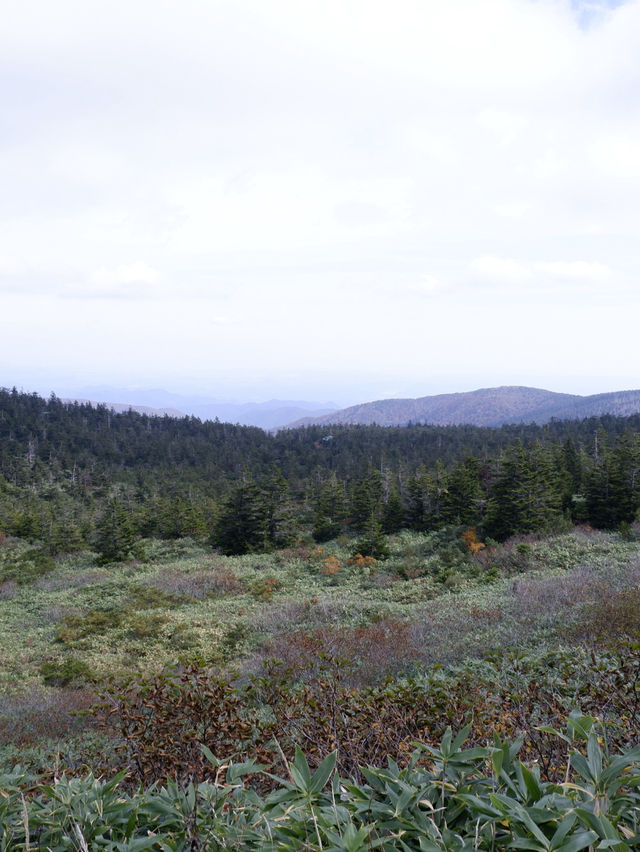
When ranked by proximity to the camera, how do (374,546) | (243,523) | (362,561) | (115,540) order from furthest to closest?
(243,523) < (115,540) < (374,546) < (362,561)

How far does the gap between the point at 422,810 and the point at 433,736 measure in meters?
2.11

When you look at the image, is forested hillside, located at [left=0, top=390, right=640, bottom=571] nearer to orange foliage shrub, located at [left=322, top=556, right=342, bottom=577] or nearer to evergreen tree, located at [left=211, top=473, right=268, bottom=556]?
evergreen tree, located at [left=211, top=473, right=268, bottom=556]

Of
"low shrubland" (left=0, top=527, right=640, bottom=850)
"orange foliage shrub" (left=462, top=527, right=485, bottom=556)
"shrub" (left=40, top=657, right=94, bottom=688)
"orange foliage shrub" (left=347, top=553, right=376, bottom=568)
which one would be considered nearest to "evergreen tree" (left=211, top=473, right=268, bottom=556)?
"low shrubland" (left=0, top=527, right=640, bottom=850)

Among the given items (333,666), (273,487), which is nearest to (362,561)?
(273,487)

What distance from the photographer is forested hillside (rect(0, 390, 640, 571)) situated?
21766 millimetres

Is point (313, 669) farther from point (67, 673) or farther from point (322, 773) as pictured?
point (322, 773)

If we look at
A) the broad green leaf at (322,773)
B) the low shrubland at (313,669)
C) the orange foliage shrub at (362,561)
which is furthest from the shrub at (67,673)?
the orange foliage shrub at (362,561)

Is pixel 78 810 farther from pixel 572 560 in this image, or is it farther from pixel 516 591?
pixel 572 560

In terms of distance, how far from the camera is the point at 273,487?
2678cm

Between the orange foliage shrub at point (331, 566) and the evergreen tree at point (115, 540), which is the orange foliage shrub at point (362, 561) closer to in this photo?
the orange foliage shrub at point (331, 566)

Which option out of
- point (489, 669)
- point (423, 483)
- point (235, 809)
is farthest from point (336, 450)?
point (235, 809)

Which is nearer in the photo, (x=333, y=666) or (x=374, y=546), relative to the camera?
(x=333, y=666)

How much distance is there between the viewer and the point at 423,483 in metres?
26.2

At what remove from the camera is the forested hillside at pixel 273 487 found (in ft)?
71.4
